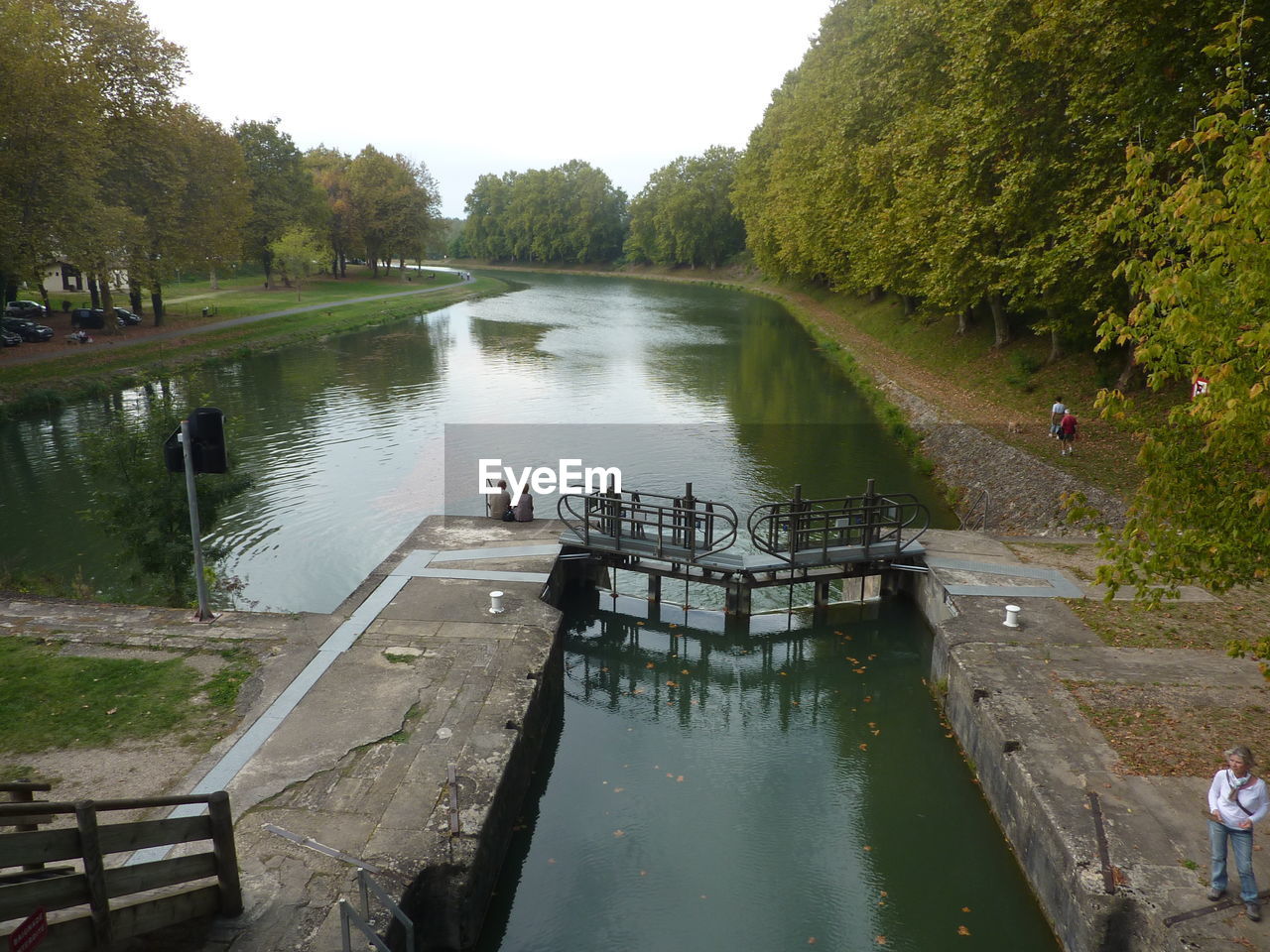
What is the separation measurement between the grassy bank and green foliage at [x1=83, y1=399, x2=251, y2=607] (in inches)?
674

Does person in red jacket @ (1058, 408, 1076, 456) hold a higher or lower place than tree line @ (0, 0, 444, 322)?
lower

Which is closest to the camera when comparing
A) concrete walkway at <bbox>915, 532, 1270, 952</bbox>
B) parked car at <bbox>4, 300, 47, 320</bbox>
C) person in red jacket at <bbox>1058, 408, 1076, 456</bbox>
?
concrete walkway at <bbox>915, 532, 1270, 952</bbox>

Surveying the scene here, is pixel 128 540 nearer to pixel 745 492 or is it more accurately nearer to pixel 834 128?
pixel 745 492

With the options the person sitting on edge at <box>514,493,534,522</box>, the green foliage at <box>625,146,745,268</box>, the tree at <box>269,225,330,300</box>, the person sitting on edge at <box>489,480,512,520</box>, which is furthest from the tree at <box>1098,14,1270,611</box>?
the green foliage at <box>625,146,745,268</box>

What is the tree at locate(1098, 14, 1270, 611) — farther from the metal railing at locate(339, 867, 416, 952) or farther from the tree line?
the tree line

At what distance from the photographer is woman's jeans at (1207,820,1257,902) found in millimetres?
7418

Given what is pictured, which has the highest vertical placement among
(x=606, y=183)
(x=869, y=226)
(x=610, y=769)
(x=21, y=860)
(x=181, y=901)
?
(x=606, y=183)

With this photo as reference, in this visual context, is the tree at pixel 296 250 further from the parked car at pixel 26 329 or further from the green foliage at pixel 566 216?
the green foliage at pixel 566 216

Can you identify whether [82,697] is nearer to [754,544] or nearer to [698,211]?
[754,544]

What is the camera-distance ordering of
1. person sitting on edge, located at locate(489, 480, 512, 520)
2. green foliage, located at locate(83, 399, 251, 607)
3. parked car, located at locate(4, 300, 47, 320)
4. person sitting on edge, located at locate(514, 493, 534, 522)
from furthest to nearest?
1. parked car, located at locate(4, 300, 47, 320)
2. person sitting on edge, located at locate(489, 480, 512, 520)
3. person sitting on edge, located at locate(514, 493, 534, 522)
4. green foliage, located at locate(83, 399, 251, 607)

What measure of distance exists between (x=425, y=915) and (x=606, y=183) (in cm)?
13305

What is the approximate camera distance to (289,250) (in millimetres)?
63062

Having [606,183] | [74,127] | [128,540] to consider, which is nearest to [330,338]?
[74,127]

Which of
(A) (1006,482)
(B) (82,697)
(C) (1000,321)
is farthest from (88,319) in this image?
(A) (1006,482)
